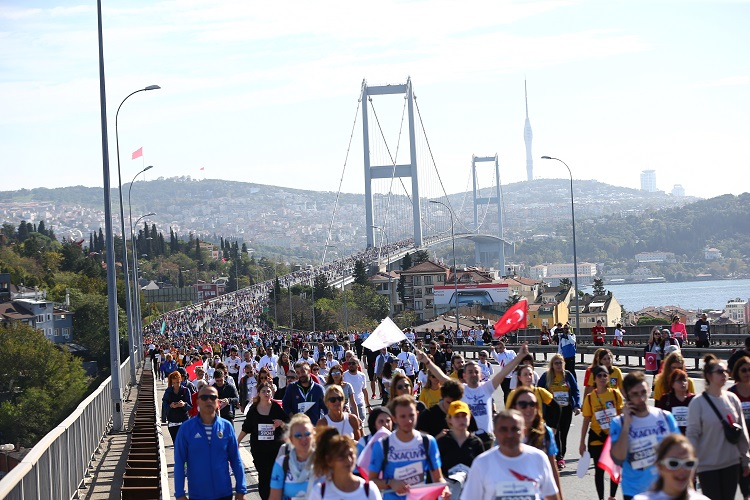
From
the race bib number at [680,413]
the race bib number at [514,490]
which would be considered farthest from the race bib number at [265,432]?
A: the race bib number at [514,490]

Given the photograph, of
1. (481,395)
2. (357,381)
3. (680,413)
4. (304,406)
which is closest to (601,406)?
(680,413)

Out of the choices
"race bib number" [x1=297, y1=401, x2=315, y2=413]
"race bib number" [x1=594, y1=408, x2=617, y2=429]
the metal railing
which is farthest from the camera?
"race bib number" [x1=297, y1=401, x2=315, y2=413]

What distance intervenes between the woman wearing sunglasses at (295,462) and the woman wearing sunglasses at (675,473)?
257cm

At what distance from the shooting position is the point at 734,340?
31.3 metres

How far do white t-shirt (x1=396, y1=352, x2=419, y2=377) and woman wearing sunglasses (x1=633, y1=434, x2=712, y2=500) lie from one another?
1491 cm

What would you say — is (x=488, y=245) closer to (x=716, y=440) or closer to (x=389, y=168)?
(x=389, y=168)

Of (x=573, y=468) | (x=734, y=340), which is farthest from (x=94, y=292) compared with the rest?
(x=573, y=468)

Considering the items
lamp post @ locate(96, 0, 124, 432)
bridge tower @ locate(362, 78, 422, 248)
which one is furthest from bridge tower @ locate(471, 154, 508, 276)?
lamp post @ locate(96, 0, 124, 432)

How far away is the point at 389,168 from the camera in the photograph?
5251 inches

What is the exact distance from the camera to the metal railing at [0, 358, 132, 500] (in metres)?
8.92

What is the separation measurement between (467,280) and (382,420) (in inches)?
4435

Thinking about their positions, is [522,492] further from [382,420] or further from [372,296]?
[372,296]

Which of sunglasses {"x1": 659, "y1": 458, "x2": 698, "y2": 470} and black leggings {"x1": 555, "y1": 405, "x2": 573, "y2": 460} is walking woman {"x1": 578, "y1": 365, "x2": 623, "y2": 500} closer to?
black leggings {"x1": 555, "y1": 405, "x2": 573, "y2": 460}

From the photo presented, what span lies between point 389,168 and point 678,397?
124330 mm
